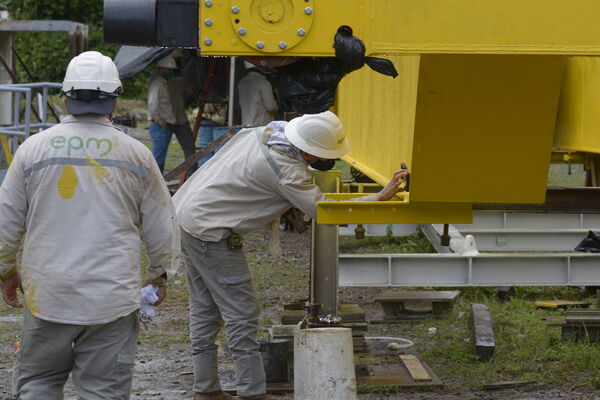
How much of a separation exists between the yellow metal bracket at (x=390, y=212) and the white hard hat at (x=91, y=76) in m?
1.41

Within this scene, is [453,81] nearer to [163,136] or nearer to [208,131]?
[163,136]

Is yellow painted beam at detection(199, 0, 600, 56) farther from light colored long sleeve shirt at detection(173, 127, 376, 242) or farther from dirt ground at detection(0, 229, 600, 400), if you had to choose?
dirt ground at detection(0, 229, 600, 400)

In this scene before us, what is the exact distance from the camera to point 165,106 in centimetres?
1409

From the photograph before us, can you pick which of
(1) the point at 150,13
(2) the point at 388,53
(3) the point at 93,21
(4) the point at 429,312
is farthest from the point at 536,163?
(3) the point at 93,21

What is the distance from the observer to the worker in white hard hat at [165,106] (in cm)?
1400

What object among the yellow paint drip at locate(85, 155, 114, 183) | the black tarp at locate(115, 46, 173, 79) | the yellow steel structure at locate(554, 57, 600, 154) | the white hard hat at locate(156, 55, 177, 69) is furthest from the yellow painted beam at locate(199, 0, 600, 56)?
the white hard hat at locate(156, 55, 177, 69)

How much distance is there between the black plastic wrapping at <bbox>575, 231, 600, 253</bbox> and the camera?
9119mm

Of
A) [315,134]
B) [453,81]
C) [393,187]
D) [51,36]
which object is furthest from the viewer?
[51,36]

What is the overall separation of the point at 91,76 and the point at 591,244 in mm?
5962

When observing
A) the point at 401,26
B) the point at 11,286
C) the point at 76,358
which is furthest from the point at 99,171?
the point at 401,26

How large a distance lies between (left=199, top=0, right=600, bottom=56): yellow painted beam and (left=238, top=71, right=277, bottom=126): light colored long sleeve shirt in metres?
9.28

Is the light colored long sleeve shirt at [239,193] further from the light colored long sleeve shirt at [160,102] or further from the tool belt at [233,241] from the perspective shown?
the light colored long sleeve shirt at [160,102]

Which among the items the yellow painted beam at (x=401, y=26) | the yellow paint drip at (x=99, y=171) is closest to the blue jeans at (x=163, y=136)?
the yellow paint drip at (x=99, y=171)

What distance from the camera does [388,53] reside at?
400 centimetres
